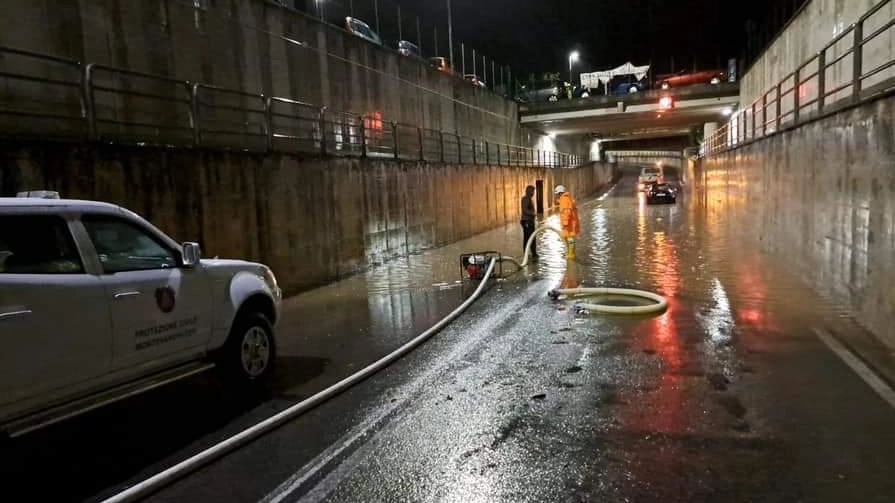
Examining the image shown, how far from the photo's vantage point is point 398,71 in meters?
24.5

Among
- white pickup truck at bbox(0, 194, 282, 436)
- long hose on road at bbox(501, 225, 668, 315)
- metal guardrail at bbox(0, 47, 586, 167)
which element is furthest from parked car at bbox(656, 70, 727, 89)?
white pickup truck at bbox(0, 194, 282, 436)

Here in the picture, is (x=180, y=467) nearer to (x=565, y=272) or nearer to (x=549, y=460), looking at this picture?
(x=549, y=460)

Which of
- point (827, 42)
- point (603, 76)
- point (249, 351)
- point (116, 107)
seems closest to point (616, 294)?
point (249, 351)

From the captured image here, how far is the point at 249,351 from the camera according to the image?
6.07m

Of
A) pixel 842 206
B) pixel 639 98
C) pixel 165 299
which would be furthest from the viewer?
pixel 639 98

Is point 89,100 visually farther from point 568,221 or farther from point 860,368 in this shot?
point 568,221

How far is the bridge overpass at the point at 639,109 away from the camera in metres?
38.8

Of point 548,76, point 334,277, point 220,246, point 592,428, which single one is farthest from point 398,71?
point 548,76

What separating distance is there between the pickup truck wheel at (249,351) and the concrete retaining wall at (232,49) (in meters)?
7.09

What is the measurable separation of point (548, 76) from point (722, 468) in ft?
160

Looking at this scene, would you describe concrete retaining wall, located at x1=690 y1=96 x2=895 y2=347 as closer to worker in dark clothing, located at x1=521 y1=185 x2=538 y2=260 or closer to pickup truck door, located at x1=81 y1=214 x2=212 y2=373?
worker in dark clothing, located at x1=521 y1=185 x2=538 y2=260

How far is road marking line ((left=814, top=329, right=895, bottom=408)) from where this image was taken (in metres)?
5.36

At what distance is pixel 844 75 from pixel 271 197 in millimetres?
14826

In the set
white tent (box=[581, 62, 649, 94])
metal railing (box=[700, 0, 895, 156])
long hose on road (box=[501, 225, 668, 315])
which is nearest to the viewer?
metal railing (box=[700, 0, 895, 156])
